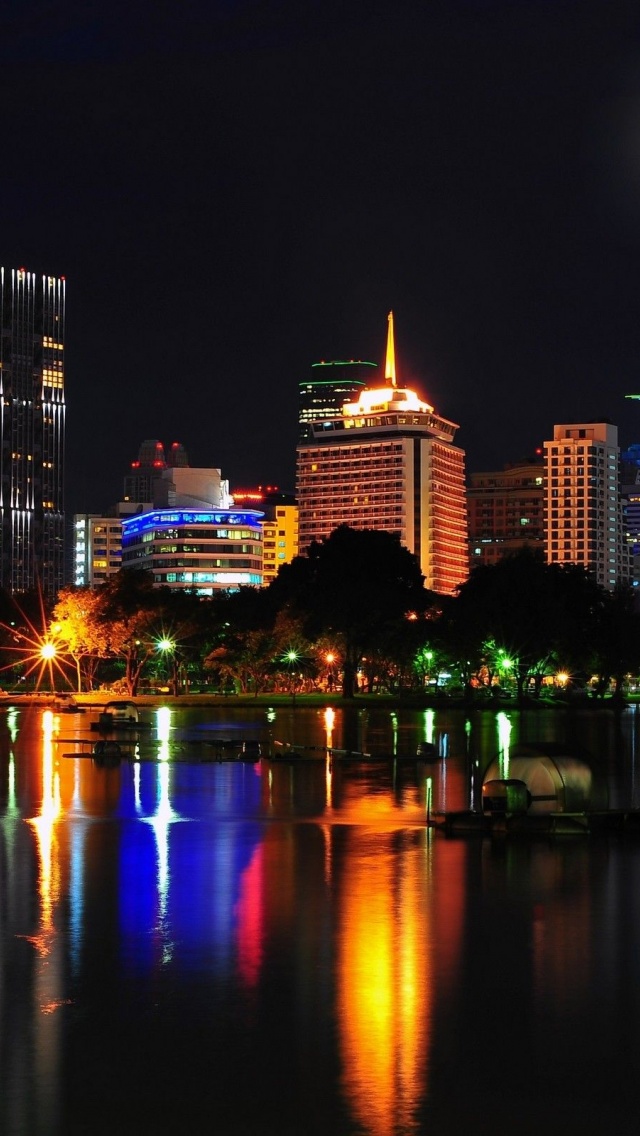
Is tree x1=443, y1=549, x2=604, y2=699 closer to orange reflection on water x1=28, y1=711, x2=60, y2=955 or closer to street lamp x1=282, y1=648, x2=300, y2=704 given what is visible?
street lamp x1=282, y1=648, x2=300, y2=704

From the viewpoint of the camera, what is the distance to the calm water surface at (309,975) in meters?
14.7

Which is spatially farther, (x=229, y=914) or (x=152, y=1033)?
(x=229, y=914)

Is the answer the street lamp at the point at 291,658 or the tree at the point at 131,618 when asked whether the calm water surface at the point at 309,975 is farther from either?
the street lamp at the point at 291,658

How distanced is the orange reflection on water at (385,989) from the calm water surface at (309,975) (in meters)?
0.04

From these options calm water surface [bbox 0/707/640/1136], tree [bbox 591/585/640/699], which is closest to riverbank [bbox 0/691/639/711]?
tree [bbox 591/585/640/699]

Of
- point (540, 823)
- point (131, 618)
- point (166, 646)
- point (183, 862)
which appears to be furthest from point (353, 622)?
point (183, 862)

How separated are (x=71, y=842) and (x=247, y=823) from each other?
17.4 feet

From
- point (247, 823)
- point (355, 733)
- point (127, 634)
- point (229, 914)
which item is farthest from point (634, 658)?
point (229, 914)

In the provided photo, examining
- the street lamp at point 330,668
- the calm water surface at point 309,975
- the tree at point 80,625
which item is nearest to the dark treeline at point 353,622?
the tree at point 80,625

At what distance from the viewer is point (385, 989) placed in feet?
62.2

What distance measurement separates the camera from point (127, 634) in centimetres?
14125

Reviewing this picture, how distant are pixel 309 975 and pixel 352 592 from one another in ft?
412

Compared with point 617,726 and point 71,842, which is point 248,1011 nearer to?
point 71,842

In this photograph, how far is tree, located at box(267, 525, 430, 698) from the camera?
474 feet
